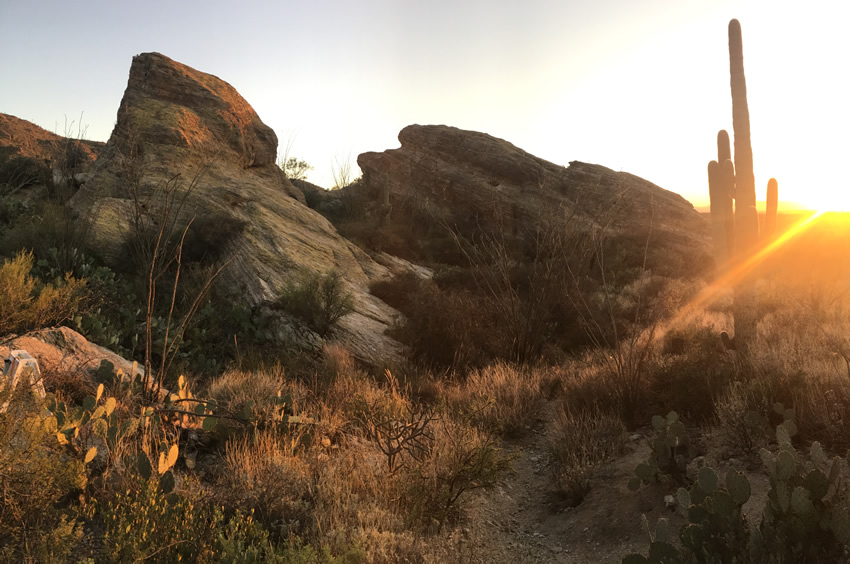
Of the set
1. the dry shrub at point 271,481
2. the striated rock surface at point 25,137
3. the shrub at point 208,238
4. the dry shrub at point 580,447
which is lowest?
the dry shrub at point 580,447

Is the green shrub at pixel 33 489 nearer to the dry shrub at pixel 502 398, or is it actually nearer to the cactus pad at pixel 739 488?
the dry shrub at pixel 502 398

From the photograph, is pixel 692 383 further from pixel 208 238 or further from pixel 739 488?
pixel 208 238

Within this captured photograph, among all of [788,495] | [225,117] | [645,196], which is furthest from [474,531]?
[645,196]

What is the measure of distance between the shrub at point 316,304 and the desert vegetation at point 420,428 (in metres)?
0.05

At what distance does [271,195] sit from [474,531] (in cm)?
1391

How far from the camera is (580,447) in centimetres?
510

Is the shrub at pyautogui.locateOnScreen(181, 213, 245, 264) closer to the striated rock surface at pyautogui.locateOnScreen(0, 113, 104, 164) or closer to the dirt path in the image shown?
the dirt path

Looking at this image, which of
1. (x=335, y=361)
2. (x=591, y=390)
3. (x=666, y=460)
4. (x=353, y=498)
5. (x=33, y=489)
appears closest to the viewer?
(x=33, y=489)

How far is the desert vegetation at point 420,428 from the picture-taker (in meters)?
2.87

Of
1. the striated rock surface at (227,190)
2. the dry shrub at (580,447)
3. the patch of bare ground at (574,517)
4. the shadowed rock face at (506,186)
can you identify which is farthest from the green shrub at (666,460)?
the shadowed rock face at (506,186)

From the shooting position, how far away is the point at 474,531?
402 centimetres

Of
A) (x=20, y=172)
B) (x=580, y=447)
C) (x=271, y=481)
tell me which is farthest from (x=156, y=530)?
(x=20, y=172)

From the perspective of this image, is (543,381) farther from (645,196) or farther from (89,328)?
(645,196)

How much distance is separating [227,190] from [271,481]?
1202cm
